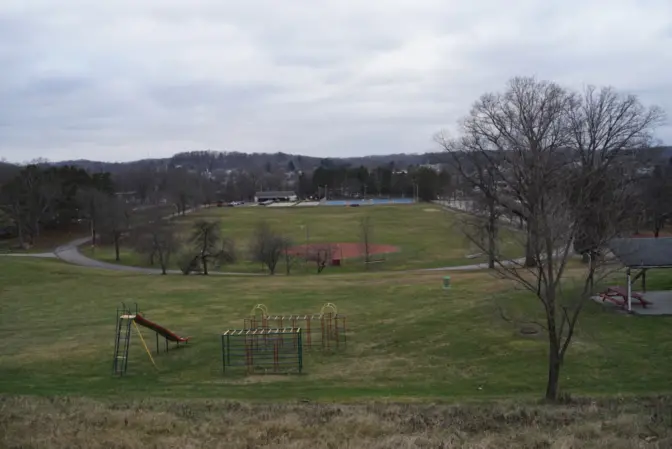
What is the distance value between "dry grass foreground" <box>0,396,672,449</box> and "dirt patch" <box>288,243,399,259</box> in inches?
1792

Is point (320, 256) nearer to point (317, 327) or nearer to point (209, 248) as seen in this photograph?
point (209, 248)

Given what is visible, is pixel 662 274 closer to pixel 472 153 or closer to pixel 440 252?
pixel 472 153

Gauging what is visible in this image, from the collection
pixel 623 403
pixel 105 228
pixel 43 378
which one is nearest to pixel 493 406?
pixel 623 403

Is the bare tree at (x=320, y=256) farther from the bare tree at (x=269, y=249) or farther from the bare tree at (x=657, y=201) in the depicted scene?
the bare tree at (x=657, y=201)

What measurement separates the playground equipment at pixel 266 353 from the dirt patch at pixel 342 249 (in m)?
35.6

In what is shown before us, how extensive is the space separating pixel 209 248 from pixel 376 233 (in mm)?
32939

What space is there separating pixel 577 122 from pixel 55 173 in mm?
68733

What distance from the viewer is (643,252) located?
2448 cm

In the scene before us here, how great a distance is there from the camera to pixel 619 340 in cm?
2036

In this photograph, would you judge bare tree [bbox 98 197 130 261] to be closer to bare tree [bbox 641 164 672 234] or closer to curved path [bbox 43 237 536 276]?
curved path [bbox 43 237 536 276]

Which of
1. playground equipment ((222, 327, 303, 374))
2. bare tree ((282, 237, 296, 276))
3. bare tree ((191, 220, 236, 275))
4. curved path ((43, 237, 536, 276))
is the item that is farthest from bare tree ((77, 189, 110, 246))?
playground equipment ((222, 327, 303, 374))

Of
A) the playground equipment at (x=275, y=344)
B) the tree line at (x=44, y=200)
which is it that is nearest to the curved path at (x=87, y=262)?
the tree line at (x=44, y=200)

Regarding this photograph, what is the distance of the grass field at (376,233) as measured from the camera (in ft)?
Answer: 197

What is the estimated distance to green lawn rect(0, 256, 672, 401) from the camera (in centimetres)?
1689
